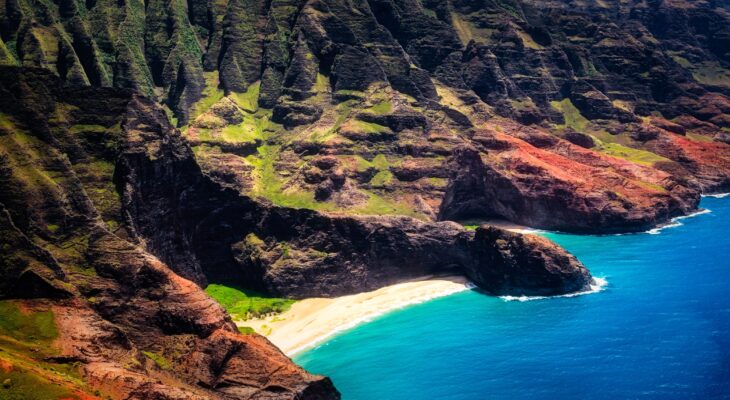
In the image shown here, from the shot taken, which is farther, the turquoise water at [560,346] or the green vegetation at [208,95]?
the green vegetation at [208,95]

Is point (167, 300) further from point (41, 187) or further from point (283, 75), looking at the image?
point (283, 75)

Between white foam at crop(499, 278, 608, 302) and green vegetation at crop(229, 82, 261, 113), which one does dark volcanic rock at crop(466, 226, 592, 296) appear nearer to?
white foam at crop(499, 278, 608, 302)

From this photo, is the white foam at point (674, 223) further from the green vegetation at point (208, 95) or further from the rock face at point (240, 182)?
the green vegetation at point (208, 95)

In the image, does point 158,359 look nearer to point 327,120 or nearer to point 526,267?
point 526,267

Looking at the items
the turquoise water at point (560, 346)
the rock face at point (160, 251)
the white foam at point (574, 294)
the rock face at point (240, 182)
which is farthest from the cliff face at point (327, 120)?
the turquoise water at point (560, 346)

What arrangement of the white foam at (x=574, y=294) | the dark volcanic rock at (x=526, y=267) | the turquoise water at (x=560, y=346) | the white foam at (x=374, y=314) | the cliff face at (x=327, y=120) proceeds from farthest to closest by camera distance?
the cliff face at (x=327, y=120) → the dark volcanic rock at (x=526, y=267) → the white foam at (x=574, y=294) → the white foam at (x=374, y=314) → the turquoise water at (x=560, y=346)

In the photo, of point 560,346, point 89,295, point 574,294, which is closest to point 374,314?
point 560,346
